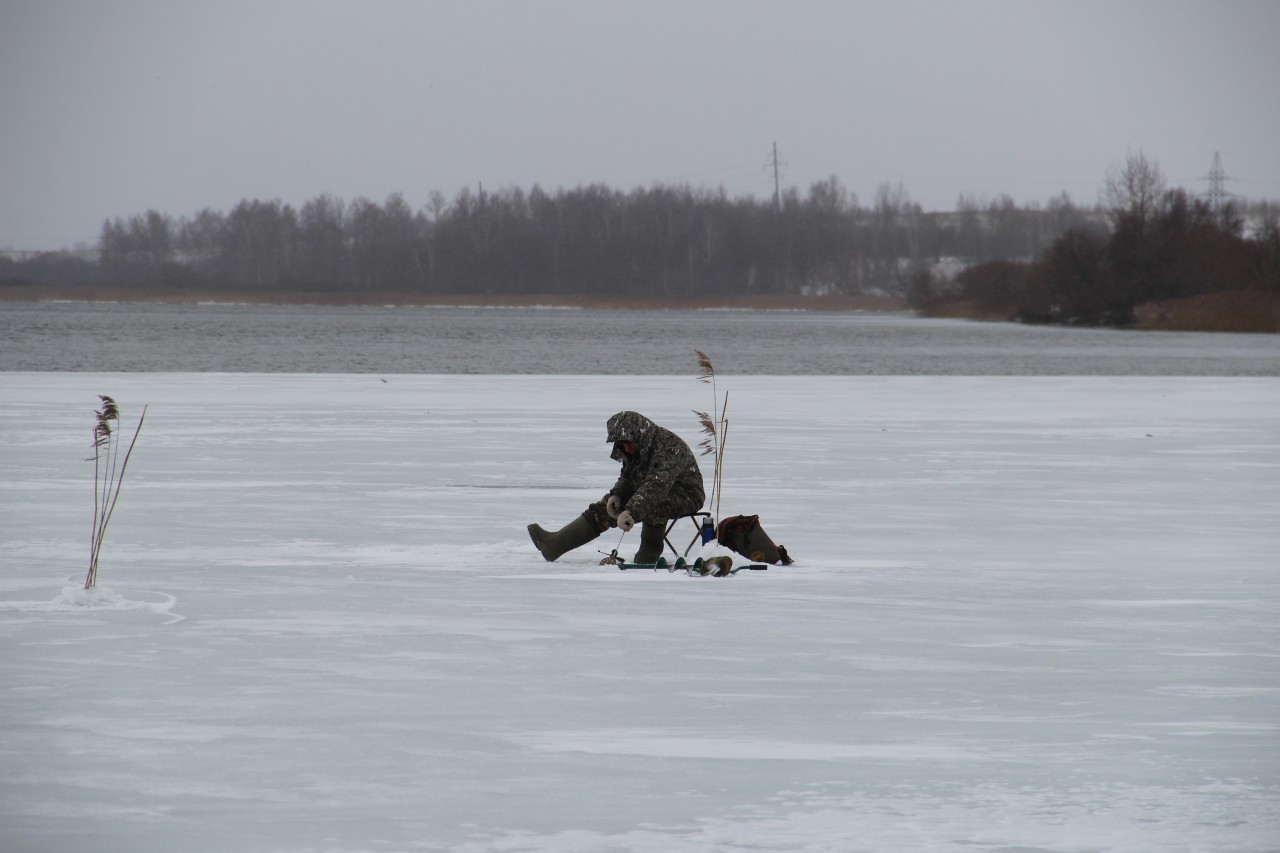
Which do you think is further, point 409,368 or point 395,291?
point 395,291

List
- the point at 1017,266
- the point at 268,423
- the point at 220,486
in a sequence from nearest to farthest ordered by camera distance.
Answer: the point at 220,486
the point at 268,423
the point at 1017,266

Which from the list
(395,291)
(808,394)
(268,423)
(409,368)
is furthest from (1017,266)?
(268,423)

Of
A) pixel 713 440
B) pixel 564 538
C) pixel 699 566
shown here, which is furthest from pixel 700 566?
pixel 713 440

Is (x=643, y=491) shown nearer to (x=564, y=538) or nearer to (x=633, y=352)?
(x=564, y=538)

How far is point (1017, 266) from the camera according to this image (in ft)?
358

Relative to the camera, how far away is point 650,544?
27.8ft

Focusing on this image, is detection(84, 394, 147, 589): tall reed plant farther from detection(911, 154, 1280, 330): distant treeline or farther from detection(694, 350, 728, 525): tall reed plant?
detection(911, 154, 1280, 330): distant treeline

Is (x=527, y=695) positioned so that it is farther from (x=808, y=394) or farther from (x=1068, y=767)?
(x=808, y=394)

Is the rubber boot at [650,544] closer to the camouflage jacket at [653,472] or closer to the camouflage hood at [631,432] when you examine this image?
the camouflage jacket at [653,472]

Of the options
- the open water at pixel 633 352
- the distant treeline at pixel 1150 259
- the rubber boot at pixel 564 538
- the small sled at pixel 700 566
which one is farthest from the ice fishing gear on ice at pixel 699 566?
the distant treeline at pixel 1150 259

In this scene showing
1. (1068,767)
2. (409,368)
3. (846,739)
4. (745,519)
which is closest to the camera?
(1068,767)

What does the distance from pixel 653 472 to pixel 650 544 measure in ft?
1.61

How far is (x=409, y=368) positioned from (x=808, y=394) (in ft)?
59.8

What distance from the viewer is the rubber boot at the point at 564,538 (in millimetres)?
8555
